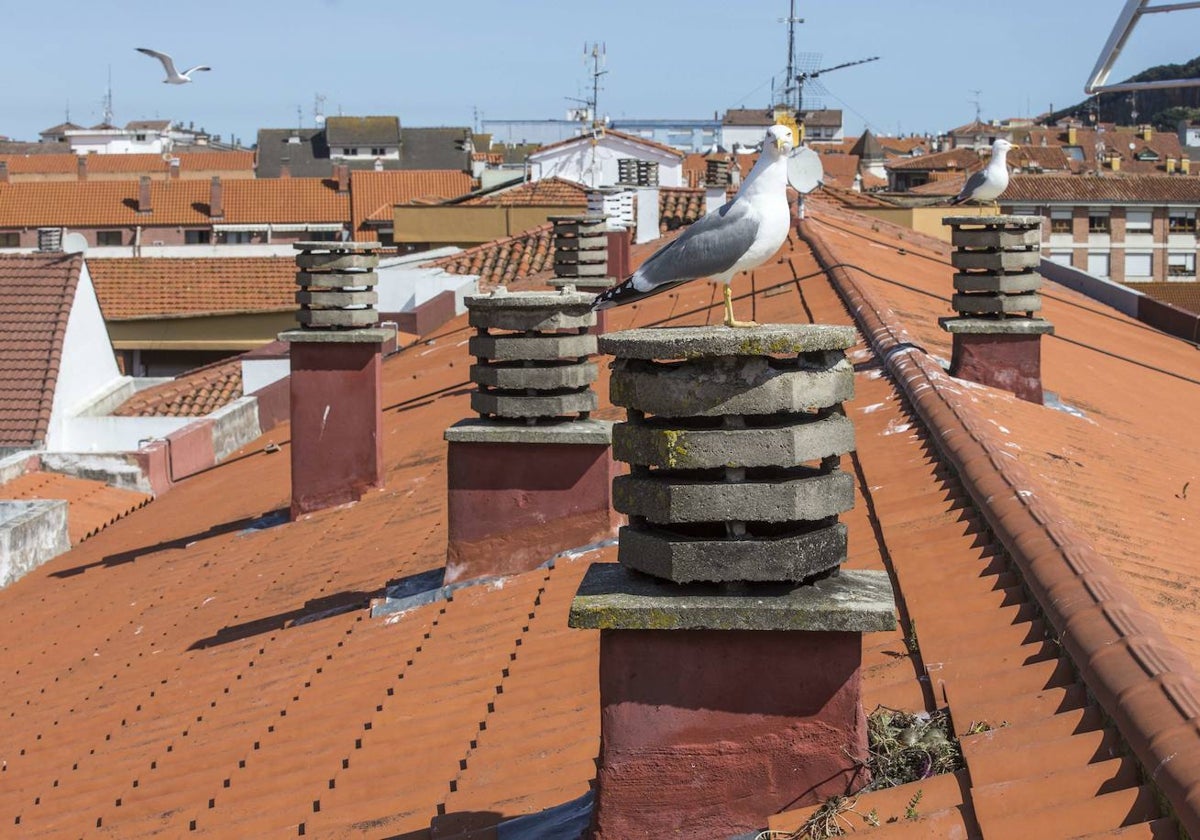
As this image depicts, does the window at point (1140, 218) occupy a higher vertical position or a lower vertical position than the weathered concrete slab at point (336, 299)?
higher

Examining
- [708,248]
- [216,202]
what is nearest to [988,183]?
[708,248]

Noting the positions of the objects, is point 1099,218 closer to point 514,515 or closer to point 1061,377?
point 1061,377

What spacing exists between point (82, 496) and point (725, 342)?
16.6m

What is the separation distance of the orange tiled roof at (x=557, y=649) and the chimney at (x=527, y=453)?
33cm

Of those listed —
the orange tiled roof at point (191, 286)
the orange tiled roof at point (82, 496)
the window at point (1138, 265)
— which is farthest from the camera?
the window at point (1138, 265)

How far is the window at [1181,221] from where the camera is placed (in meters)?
64.1

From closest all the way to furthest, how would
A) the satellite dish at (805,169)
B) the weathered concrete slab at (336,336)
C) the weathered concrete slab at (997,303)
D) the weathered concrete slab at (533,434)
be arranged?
the satellite dish at (805,169), the weathered concrete slab at (533,434), the weathered concrete slab at (997,303), the weathered concrete slab at (336,336)

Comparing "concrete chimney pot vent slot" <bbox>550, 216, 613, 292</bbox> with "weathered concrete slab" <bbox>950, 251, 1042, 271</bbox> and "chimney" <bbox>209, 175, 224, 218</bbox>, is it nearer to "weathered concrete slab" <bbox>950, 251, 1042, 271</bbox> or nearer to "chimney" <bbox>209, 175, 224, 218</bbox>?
"weathered concrete slab" <bbox>950, 251, 1042, 271</bbox>

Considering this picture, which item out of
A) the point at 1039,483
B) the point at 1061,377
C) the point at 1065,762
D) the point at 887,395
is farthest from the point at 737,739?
the point at 1061,377

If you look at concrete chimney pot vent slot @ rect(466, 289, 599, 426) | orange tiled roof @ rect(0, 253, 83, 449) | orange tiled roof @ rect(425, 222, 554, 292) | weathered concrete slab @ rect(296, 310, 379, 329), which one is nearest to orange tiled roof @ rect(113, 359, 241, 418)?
orange tiled roof @ rect(0, 253, 83, 449)

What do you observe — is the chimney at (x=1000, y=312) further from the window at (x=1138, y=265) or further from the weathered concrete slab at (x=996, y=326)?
the window at (x=1138, y=265)

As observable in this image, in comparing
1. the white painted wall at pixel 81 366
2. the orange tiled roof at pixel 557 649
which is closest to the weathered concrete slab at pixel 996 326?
the orange tiled roof at pixel 557 649

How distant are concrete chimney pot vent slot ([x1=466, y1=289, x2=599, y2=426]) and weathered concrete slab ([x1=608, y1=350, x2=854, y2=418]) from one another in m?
4.56

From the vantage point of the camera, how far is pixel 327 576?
456 inches
